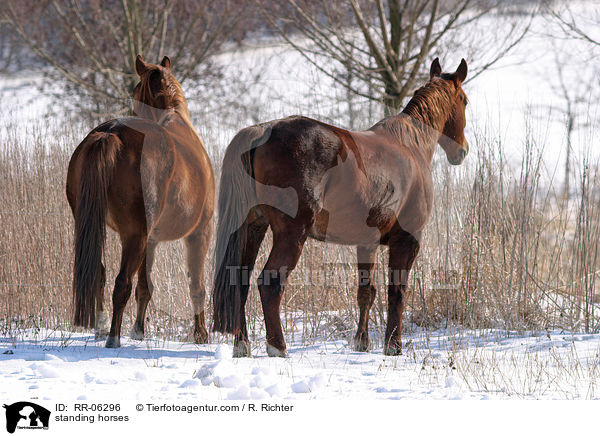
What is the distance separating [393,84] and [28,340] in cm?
567

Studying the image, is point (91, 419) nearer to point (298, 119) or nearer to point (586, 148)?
point (298, 119)

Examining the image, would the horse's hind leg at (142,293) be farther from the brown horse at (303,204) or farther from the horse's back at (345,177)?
the horse's back at (345,177)

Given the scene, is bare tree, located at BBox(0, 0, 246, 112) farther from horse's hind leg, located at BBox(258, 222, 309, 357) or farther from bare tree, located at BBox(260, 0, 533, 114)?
horse's hind leg, located at BBox(258, 222, 309, 357)

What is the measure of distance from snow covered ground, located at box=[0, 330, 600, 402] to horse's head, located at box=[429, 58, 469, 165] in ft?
5.40

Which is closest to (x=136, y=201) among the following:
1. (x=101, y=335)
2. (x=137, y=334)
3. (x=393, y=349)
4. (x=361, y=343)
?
(x=101, y=335)

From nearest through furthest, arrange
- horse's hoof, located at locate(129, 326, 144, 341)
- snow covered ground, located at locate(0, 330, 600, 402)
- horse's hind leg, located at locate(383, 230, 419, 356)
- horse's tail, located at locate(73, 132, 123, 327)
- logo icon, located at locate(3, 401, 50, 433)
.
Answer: logo icon, located at locate(3, 401, 50, 433), snow covered ground, located at locate(0, 330, 600, 402), horse's tail, located at locate(73, 132, 123, 327), horse's hind leg, located at locate(383, 230, 419, 356), horse's hoof, located at locate(129, 326, 144, 341)

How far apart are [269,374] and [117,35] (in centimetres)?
915

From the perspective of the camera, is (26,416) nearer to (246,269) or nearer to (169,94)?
(246,269)

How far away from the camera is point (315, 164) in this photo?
13.6ft

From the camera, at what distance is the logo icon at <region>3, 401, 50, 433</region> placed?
280 cm

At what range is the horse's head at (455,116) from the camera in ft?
17.4

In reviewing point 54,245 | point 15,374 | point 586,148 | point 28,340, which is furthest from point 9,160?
point 586,148

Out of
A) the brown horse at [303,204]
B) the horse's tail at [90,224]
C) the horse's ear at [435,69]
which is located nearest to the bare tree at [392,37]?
the horse's ear at [435,69]

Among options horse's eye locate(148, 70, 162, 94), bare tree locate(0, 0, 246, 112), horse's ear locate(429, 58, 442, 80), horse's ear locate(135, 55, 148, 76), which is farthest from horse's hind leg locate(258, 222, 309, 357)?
bare tree locate(0, 0, 246, 112)
